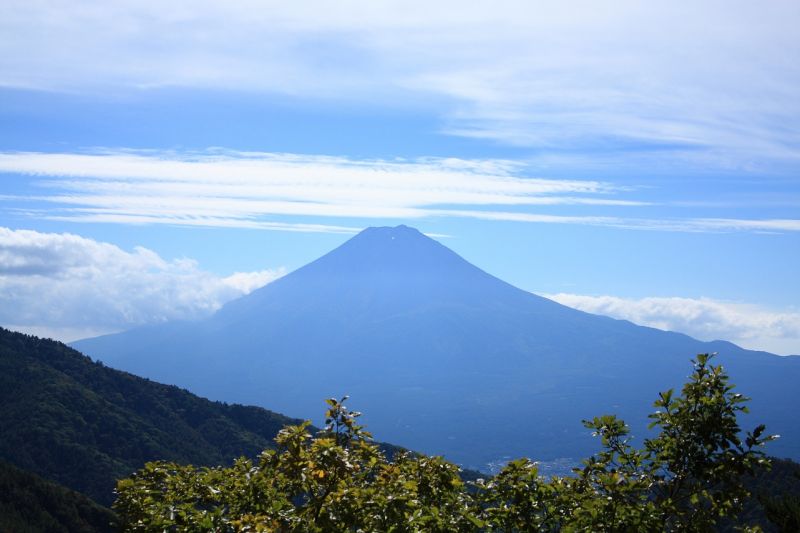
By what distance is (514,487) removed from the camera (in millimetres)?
13898

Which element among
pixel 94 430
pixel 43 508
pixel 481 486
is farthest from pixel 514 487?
pixel 94 430

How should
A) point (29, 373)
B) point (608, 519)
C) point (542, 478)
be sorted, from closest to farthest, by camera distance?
1. point (608, 519)
2. point (542, 478)
3. point (29, 373)

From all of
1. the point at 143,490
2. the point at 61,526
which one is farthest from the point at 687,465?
the point at 61,526

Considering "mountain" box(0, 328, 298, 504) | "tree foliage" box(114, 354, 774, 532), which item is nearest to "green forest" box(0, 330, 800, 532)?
"tree foliage" box(114, 354, 774, 532)

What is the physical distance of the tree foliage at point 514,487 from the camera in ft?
40.2

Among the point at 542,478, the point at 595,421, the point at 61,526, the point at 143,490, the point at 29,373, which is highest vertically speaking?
the point at 595,421

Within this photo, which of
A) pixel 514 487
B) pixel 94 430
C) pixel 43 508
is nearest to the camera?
pixel 514 487

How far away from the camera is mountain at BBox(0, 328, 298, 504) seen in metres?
154

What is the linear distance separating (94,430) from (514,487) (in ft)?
578

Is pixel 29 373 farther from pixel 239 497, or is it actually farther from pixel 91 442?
pixel 239 497

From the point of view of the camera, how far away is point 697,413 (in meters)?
13.3

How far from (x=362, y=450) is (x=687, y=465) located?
6.15 meters

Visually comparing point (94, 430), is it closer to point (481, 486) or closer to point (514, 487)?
point (481, 486)

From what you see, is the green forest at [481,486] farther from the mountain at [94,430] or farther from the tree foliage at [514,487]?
the mountain at [94,430]
